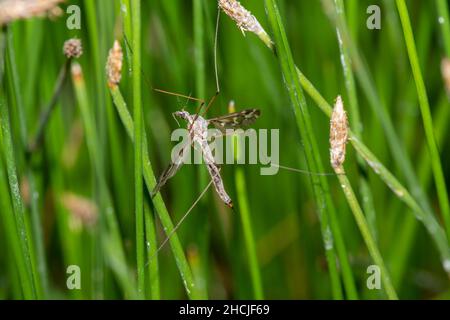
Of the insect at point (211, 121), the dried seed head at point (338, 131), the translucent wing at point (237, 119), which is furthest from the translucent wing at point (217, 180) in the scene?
the dried seed head at point (338, 131)

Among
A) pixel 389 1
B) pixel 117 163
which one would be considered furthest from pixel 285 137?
pixel 117 163

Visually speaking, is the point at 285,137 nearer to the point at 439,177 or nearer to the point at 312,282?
the point at 312,282

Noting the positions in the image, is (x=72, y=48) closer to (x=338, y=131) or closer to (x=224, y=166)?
(x=338, y=131)

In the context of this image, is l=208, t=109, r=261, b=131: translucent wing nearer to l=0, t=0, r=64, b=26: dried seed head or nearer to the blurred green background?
the blurred green background

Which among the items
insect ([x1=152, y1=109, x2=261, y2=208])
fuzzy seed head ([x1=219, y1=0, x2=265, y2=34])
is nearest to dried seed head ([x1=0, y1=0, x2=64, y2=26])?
fuzzy seed head ([x1=219, y1=0, x2=265, y2=34])

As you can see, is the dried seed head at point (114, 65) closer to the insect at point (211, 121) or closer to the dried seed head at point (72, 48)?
the dried seed head at point (72, 48)

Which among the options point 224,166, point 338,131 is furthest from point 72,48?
point 224,166

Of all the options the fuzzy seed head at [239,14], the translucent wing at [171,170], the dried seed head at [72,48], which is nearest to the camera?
the fuzzy seed head at [239,14]
